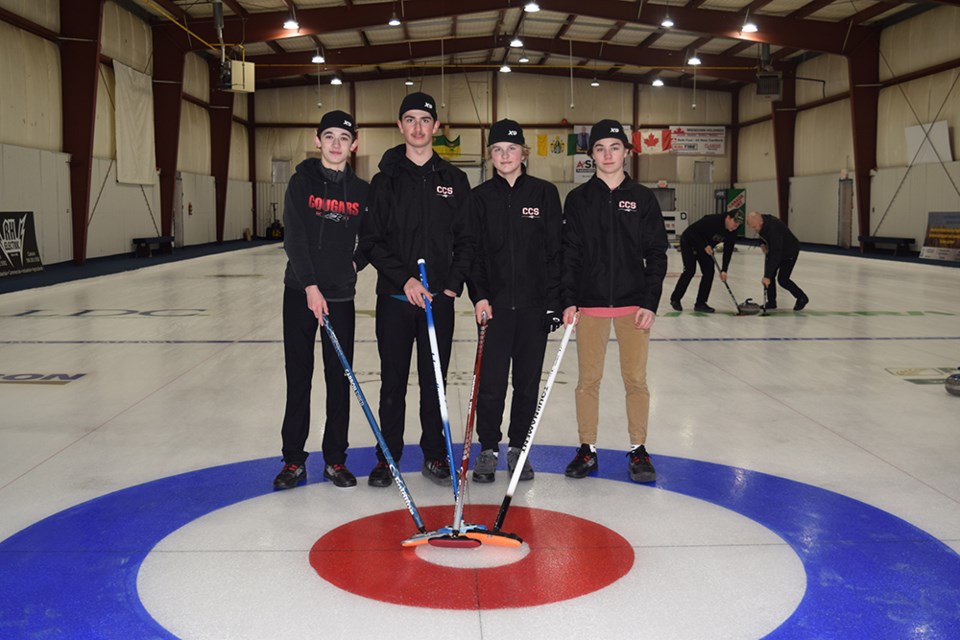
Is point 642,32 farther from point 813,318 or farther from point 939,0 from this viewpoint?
point 813,318

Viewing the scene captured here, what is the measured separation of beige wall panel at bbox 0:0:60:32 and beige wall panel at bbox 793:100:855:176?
21.4 meters

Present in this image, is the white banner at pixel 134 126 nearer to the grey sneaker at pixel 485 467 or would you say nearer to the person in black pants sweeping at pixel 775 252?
the person in black pants sweeping at pixel 775 252

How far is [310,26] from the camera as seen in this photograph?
24703 mm

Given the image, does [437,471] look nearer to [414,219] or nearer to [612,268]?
[414,219]

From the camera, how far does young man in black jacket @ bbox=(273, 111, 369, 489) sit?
14.3ft

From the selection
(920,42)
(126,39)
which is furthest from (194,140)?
(920,42)

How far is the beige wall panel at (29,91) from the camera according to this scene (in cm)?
1738

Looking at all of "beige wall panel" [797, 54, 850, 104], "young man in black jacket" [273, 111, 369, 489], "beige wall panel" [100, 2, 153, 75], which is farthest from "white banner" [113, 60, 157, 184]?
"young man in black jacket" [273, 111, 369, 489]

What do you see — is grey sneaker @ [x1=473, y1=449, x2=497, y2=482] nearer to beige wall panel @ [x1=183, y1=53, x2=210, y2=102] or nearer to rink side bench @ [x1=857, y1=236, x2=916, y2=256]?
rink side bench @ [x1=857, y1=236, x2=916, y2=256]

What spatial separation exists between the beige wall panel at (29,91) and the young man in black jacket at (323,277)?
50.8 feet

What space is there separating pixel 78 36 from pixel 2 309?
9027 millimetres

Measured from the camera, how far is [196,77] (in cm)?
2961


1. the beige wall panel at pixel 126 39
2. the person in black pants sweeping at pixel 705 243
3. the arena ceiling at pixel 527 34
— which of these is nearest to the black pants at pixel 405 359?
the person in black pants sweeping at pixel 705 243

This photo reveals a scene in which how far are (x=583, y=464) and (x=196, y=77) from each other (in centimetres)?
2800
